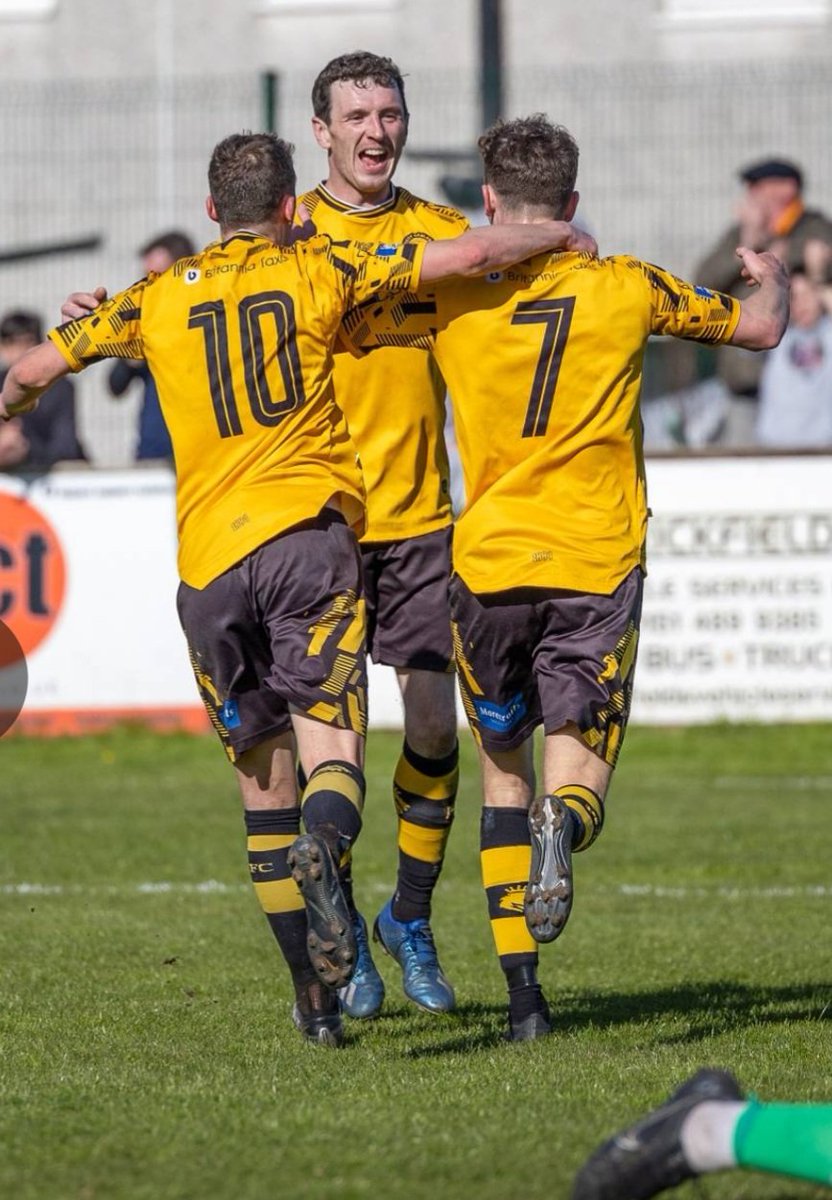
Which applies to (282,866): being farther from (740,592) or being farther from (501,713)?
(740,592)

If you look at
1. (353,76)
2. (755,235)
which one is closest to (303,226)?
(353,76)

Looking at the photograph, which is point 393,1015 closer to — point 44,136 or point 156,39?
point 44,136

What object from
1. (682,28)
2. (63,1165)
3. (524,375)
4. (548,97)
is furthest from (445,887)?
(682,28)

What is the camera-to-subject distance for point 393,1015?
656cm

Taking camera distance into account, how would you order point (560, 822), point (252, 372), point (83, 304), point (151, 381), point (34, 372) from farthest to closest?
point (151, 381) → point (83, 304) → point (34, 372) → point (252, 372) → point (560, 822)

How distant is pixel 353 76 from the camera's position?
644cm

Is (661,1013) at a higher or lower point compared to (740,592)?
higher

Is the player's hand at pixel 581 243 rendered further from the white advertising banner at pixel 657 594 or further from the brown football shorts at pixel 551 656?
the white advertising banner at pixel 657 594

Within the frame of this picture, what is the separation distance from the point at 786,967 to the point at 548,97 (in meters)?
15.2

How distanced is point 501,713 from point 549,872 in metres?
0.73

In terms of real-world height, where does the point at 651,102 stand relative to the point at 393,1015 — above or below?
above

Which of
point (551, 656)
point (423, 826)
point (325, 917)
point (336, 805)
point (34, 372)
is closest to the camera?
point (325, 917)

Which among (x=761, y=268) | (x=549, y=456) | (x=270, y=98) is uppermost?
(x=270, y=98)

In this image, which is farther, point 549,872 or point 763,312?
point 763,312
